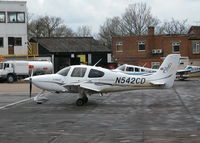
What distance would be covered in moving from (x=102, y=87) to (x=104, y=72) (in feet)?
2.49

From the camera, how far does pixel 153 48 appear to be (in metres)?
70.1

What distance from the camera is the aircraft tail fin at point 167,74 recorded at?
2171 cm

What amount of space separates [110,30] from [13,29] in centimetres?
5467

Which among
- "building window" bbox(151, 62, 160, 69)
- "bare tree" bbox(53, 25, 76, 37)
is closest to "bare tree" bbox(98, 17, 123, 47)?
"bare tree" bbox(53, 25, 76, 37)

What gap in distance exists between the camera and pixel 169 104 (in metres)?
21.7

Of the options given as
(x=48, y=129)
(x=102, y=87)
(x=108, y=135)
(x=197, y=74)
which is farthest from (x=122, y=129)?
(x=197, y=74)

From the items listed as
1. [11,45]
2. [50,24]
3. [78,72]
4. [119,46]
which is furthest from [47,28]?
[78,72]

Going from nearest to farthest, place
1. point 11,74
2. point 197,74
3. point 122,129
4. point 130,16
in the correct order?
1. point 122,129
2. point 11,74
3. point 197,74
4. point 130,16

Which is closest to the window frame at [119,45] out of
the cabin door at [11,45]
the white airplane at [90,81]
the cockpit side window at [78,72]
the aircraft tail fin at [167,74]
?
the cabin door at [11,45]

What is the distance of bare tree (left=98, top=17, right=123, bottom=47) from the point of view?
105m

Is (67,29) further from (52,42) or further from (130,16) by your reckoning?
(52,42)

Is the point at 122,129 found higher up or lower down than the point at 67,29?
lower down

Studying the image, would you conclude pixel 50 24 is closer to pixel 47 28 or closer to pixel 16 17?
pixel 47 28

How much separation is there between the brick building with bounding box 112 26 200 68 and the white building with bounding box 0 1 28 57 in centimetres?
1856
